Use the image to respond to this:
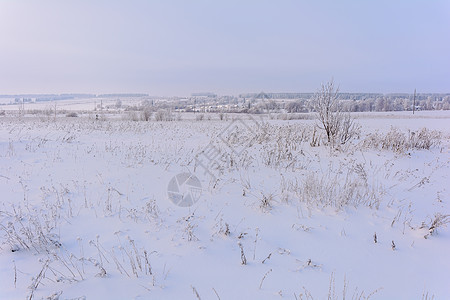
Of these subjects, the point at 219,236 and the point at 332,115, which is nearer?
the point at 219,236

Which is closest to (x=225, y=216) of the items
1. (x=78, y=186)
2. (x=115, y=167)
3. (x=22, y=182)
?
(x=78, y=186)

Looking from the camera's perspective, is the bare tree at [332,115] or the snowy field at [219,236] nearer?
the snowy field at [219,236]

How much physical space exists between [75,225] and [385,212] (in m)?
5.32

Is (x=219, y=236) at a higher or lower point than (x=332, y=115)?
lower

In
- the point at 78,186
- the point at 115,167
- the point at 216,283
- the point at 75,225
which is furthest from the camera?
the point at 115,167

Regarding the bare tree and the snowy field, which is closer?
the snowy field

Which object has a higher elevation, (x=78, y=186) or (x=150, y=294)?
(x=78, y=186)

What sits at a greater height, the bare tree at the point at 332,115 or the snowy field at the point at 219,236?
the bare tree at the point at 332,115

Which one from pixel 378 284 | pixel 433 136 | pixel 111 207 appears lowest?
pixel 378 284

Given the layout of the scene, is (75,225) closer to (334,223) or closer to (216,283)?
(216,283)

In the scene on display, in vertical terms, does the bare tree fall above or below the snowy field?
above

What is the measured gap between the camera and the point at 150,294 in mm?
2355

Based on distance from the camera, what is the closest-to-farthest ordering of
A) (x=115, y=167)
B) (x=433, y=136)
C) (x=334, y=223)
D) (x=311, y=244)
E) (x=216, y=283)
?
(x=216, y=283) < (x=311, y=244) < (x=334, y=223) < (x=115, y=167) < (x=433, y=136)

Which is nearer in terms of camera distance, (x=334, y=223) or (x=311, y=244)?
(x=311, y=244)
